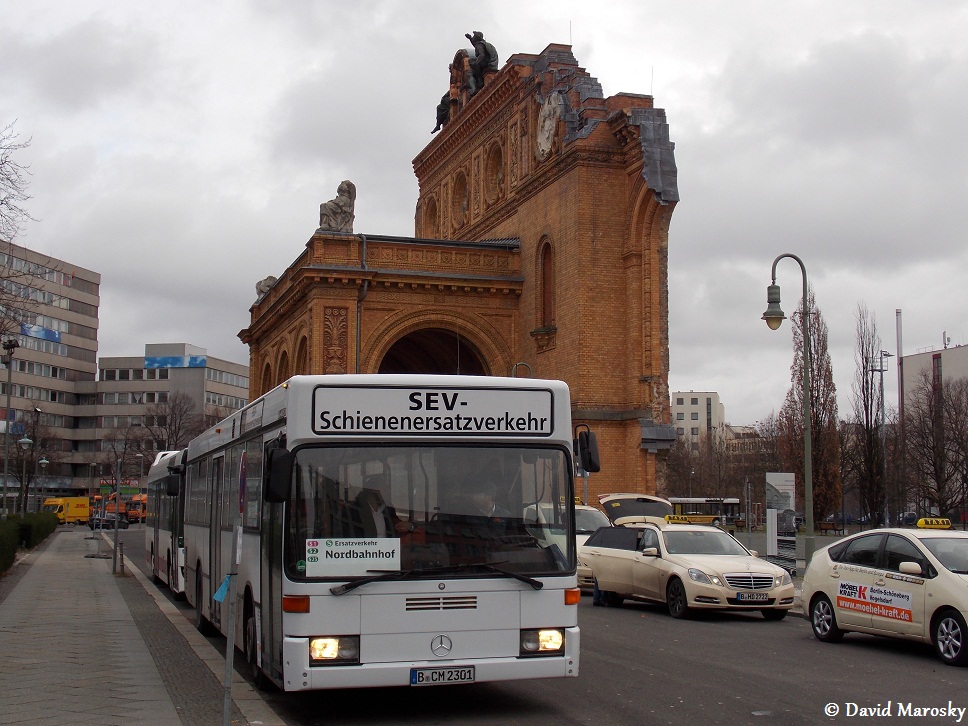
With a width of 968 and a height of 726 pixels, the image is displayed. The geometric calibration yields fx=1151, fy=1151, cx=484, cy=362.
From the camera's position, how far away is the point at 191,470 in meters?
17.5

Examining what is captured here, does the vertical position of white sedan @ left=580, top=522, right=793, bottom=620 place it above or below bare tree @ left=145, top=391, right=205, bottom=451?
below

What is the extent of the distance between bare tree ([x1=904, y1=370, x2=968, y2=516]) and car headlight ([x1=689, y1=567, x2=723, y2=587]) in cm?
2806

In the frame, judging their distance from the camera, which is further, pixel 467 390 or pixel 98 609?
pixel 98 609

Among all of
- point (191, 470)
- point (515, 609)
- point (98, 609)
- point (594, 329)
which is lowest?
point (98, 609)

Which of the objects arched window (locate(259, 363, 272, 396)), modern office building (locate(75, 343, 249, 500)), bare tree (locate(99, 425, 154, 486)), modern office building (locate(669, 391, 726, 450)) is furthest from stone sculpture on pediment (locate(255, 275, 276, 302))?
modern office building (locate(669, 391, 726, 450))

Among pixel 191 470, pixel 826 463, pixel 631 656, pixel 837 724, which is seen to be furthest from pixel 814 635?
pixel 826 463

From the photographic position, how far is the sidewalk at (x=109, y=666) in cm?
919

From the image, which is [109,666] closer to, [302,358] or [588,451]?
[588,451]

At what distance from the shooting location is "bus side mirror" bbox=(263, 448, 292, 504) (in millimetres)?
8344

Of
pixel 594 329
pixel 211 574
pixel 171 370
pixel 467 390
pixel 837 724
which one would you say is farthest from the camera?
pixel 171 370

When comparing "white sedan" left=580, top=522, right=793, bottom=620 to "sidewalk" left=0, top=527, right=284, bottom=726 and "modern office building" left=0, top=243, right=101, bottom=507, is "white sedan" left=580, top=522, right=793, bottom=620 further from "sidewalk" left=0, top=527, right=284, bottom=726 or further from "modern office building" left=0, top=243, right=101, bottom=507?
"modern office building" left=0, top=243, right=101, bottom=507

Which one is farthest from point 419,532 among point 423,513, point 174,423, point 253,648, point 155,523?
point 174,423

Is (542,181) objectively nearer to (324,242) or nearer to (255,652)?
(324,242)

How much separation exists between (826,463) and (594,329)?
1601 centimetres
